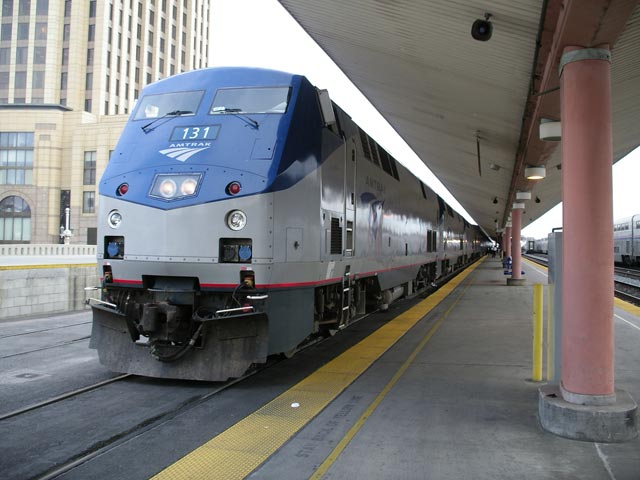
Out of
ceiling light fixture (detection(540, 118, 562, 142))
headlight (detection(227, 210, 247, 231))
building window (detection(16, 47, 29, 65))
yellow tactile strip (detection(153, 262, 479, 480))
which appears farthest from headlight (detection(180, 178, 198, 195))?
building window (detection(16, 47, 29, 65))

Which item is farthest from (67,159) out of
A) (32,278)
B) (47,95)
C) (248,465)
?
(248,465)

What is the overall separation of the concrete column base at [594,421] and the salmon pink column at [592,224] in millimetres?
143

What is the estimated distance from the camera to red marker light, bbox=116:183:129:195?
591 centimetres

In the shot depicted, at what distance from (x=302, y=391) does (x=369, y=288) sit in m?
4.26

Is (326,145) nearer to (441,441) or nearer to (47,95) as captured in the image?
(441,441)

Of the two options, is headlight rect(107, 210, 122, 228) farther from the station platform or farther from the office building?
the office building

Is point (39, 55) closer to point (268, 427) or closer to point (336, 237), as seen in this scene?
point (336, 237)

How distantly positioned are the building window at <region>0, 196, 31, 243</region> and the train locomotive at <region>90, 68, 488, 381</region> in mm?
55790

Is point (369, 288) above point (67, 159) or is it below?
below

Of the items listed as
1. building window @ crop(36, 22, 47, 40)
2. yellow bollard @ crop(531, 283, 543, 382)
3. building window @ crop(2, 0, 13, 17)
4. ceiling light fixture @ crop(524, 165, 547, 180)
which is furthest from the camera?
building window @ crop(2, 0, 13, 17)

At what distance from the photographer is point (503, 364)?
7348 mm

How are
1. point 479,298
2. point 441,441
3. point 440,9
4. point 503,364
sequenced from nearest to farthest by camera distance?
1. point 441,441
2. point 440,9
3. point 503,364
4. point 479,298

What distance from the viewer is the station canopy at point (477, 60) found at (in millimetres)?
5293

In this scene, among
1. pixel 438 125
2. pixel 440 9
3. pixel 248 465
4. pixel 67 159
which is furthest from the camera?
pixel 67 159
